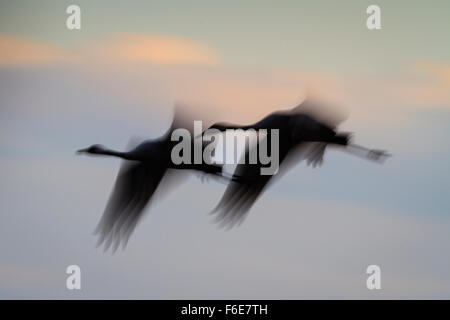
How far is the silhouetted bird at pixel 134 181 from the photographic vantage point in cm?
307

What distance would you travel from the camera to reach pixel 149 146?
3119 millimetres

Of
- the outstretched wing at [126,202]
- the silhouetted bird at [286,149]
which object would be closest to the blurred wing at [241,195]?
the silhouetted bird at [286,149]

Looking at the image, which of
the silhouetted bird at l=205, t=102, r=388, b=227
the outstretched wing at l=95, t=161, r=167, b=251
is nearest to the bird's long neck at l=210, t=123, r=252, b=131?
the silhouetted bird at l=205, t=102, r=388, b=227

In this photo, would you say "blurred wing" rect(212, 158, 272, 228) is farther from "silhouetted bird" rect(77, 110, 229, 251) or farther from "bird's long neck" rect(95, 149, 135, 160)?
"bird's long neck" rect(95, 149, 135, 160)

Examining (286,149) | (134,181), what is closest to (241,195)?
(286,149)

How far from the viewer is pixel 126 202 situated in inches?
122

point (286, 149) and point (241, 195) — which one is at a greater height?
point (286, 149)

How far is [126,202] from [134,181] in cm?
7

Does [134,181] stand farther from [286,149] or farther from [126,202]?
[286,149]

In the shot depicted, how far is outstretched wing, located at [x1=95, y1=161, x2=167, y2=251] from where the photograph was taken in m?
3.07

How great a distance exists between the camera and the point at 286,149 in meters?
3.15

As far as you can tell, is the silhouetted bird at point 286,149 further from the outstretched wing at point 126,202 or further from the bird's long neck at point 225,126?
the outstretched wing at point 126,202
